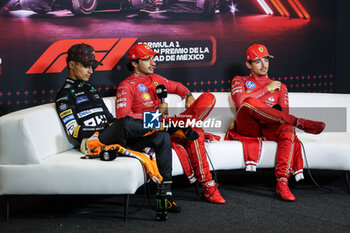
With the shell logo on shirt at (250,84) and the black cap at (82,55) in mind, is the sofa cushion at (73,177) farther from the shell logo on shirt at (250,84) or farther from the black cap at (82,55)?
the shell logo on shirt at (250,84)

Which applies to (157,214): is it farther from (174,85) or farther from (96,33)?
(96,33)

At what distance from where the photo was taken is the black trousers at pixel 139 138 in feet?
11.2

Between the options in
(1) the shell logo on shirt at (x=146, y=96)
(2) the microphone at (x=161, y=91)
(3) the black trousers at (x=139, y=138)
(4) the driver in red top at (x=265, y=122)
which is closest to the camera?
(3) the black trousers at (x=139, y=138)

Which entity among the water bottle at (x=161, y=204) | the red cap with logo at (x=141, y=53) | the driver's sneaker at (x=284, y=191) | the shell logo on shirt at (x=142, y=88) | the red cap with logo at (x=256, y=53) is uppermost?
the red cap with logo at (x=141, y=53)

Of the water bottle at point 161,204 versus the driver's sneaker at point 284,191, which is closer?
the water bottle at point 161,204

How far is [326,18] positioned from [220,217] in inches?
117

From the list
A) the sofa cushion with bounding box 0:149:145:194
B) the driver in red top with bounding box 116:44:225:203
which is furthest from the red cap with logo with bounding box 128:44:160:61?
the sofa cushion with bounding box 0:149:145:194

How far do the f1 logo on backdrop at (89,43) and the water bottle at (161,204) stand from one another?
175 centimetres

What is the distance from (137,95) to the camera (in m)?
4.12

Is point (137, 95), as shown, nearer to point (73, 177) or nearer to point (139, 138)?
point (139, 138)

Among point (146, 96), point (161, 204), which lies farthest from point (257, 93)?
point (161, 204)

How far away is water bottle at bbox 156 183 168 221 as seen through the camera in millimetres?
3238

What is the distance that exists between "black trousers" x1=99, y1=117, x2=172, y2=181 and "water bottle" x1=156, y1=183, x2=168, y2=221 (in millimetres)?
244

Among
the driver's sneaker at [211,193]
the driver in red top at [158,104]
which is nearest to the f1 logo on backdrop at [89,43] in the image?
the driver in red top at [158,104]
